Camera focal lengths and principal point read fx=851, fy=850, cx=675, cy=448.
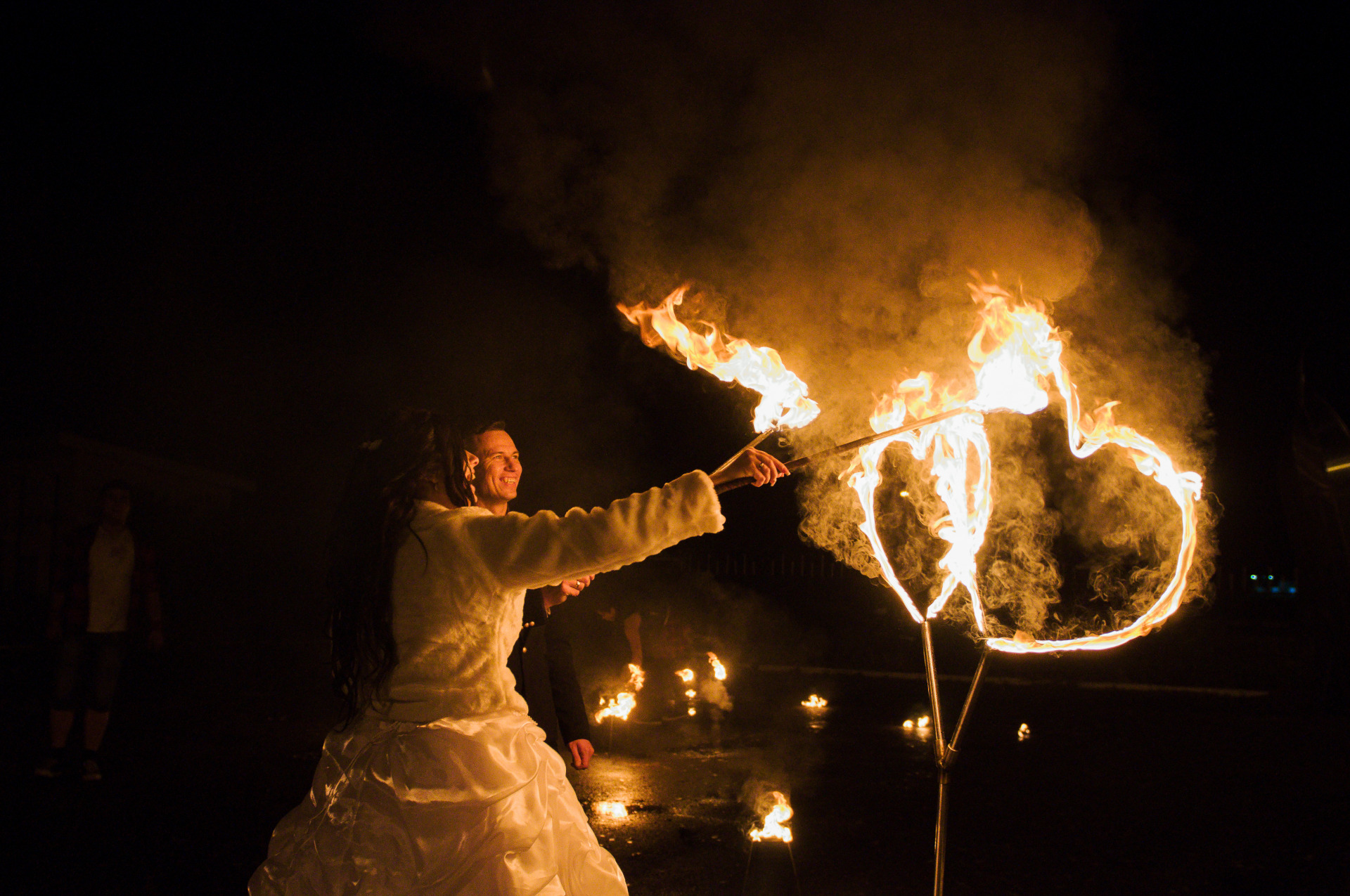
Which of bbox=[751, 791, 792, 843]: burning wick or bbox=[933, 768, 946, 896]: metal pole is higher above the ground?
bbox=[933, 768, 946, 896]: metal pole

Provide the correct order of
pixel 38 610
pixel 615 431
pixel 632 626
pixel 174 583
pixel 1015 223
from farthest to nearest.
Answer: pixel 615 431 → pixel 174 583 → pixel 38 610 → pixel 632 626 → pixel 1015 223

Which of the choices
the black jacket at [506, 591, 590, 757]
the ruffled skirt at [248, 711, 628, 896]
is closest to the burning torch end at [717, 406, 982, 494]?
the ruffled skirt at [248, 711, 628, 896]

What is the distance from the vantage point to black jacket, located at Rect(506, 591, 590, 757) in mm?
3791

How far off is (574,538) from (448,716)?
0.57m

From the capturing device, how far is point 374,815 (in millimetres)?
2133

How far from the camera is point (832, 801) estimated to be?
5949mm

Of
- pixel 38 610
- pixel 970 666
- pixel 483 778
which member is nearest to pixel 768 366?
pixel 483 778

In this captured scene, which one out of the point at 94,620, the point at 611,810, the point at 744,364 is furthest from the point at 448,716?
the point at 94,620

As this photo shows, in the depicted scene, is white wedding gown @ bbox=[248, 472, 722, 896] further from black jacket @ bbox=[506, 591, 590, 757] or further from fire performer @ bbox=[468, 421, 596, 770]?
black jacket @ bbox=[506, 591, 590, 757]

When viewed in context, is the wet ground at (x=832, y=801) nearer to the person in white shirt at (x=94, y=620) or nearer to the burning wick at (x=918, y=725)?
the burning wick at (x=918, y=725)

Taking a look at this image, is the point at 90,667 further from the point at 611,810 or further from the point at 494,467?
the point at 494,467

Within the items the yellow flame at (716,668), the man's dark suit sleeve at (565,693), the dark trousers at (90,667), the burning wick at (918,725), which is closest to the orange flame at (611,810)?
the man's dark suit sleeve at (565,693)

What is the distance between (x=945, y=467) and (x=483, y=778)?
7.58 ft

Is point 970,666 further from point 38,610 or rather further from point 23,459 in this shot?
point 23,459
